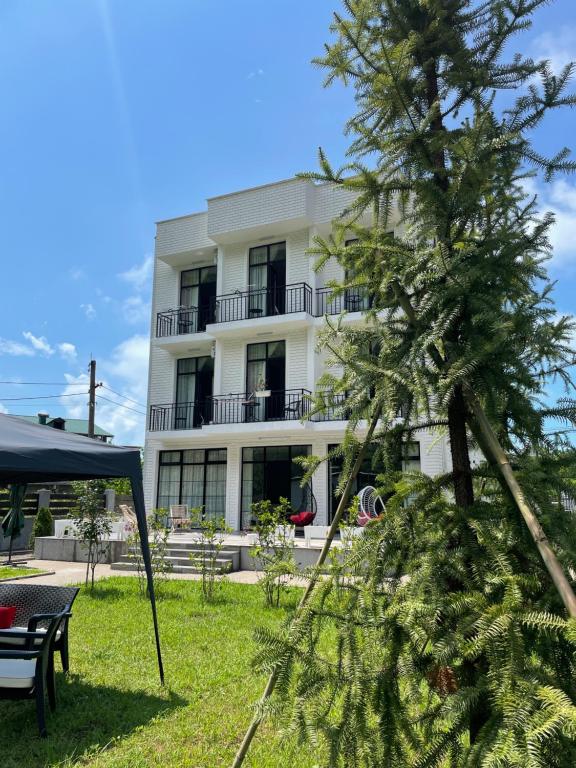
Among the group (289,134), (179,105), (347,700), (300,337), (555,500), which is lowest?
(347,700)

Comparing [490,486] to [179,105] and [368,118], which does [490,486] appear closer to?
[368,118]

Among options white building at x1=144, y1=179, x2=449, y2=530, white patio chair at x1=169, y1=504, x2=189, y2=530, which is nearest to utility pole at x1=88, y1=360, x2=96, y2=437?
white building at x1=144, y1=179, x2=449, y2=530

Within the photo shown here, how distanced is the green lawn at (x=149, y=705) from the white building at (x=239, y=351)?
10.0 meters

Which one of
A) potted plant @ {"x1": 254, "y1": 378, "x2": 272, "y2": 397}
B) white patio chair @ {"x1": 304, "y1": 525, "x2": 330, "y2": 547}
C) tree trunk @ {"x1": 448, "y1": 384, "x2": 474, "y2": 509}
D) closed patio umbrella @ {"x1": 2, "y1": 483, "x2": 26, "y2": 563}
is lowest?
white patio chair @ {"x1": 304, "y1": 525, "x2": 330, "y2": 547}

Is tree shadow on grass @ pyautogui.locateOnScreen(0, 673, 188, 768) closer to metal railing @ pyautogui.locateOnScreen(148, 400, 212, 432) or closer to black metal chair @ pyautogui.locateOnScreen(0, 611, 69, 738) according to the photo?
black metal chair @ pyautogui.locateOnScreen(0, 611, 69, 738)

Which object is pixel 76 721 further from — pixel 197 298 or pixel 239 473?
pixel 197 298

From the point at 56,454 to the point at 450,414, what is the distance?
323 cm

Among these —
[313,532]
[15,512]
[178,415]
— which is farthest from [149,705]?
[178,415]

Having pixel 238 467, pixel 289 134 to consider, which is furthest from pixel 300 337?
pixel 289 134

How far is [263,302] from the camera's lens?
61.4ft

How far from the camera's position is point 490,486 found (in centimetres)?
258

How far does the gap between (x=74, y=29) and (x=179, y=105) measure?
1.94 metres

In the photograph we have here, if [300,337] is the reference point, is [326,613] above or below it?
below

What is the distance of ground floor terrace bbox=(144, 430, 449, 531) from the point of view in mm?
16625
